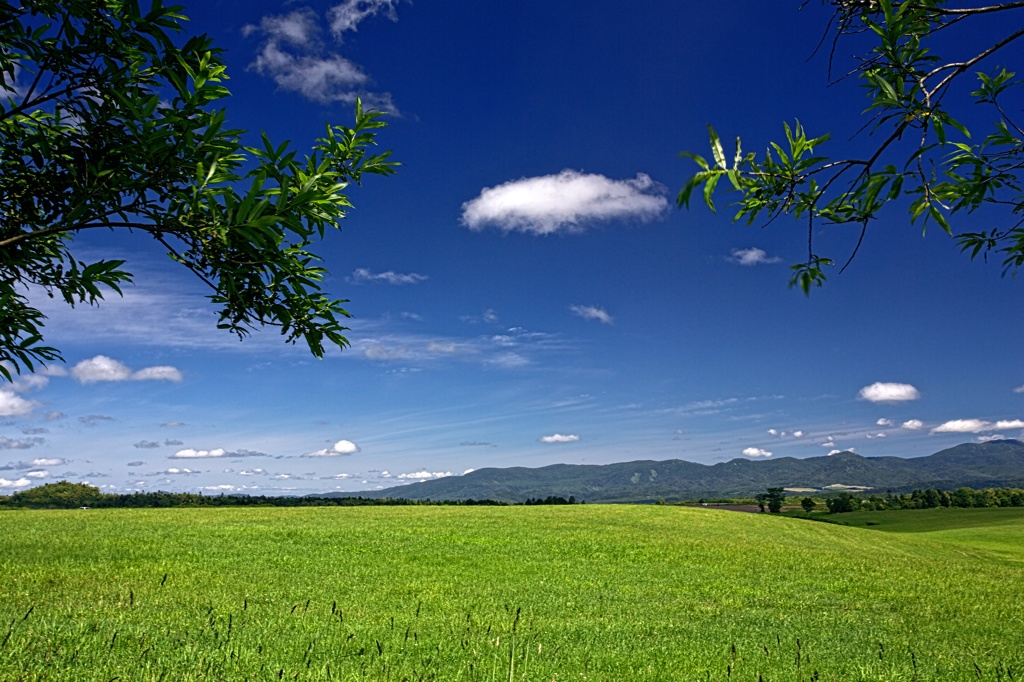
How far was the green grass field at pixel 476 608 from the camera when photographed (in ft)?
29.8

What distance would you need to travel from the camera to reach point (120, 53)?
5859 millimetres

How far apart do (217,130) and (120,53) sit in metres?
1.74

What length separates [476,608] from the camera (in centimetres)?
1427

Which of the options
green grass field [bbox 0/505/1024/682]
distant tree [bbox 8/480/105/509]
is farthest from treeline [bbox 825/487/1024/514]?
distant tree [bbox 8/480/105/509]

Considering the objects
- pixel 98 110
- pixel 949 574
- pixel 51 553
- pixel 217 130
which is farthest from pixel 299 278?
pixel 949 574

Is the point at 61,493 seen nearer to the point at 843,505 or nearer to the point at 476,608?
the point at 476,608

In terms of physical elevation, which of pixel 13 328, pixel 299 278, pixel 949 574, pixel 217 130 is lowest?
pixel 949 574

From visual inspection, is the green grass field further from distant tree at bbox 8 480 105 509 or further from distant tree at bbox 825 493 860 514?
distant tree at bbox 825 493 860 514

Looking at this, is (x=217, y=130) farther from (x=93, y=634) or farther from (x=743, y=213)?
(x=93, y=634)

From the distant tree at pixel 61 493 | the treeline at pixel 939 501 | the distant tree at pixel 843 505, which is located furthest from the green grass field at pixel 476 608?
the treeline at pixel 939 501

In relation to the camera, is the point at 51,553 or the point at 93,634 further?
the point at 51,553

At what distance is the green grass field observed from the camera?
9.09 meters

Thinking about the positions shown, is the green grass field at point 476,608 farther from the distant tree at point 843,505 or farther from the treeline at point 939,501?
the treeline at point 939,501

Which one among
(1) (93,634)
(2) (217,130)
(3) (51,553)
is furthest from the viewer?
(3) (51,553)
